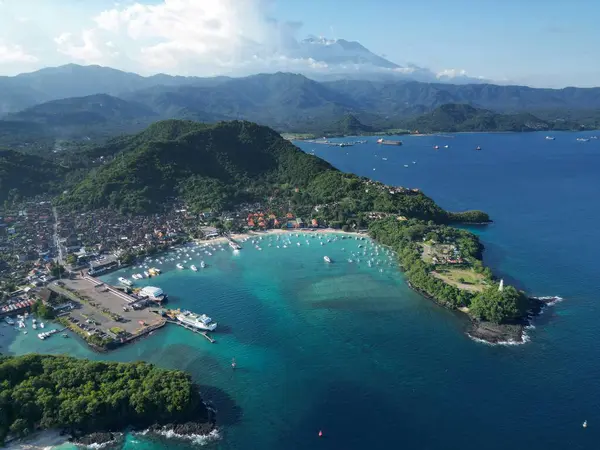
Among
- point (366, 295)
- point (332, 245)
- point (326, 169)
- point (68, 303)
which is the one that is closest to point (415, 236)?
point (332, 245)

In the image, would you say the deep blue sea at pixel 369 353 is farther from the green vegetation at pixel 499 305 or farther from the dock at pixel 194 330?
the green vegetation at pixel 499 305

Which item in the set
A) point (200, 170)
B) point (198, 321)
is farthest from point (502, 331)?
point (200, 170)

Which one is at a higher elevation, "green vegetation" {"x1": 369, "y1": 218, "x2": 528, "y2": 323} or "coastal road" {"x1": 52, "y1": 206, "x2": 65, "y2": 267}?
"green vegetation" {"x1": 369, "y1": 218, "x2": 528, "y2": 323}

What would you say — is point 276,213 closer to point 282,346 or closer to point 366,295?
point 366,295

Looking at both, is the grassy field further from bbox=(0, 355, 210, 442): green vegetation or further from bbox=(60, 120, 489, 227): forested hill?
bbox=(0, 355, 210, 442): green vegetation

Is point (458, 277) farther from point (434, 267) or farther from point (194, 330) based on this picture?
point (194, 330)

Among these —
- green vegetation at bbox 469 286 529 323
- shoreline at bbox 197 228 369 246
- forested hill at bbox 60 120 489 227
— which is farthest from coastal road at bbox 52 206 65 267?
green vegetation at bbox 469 286 529 323
